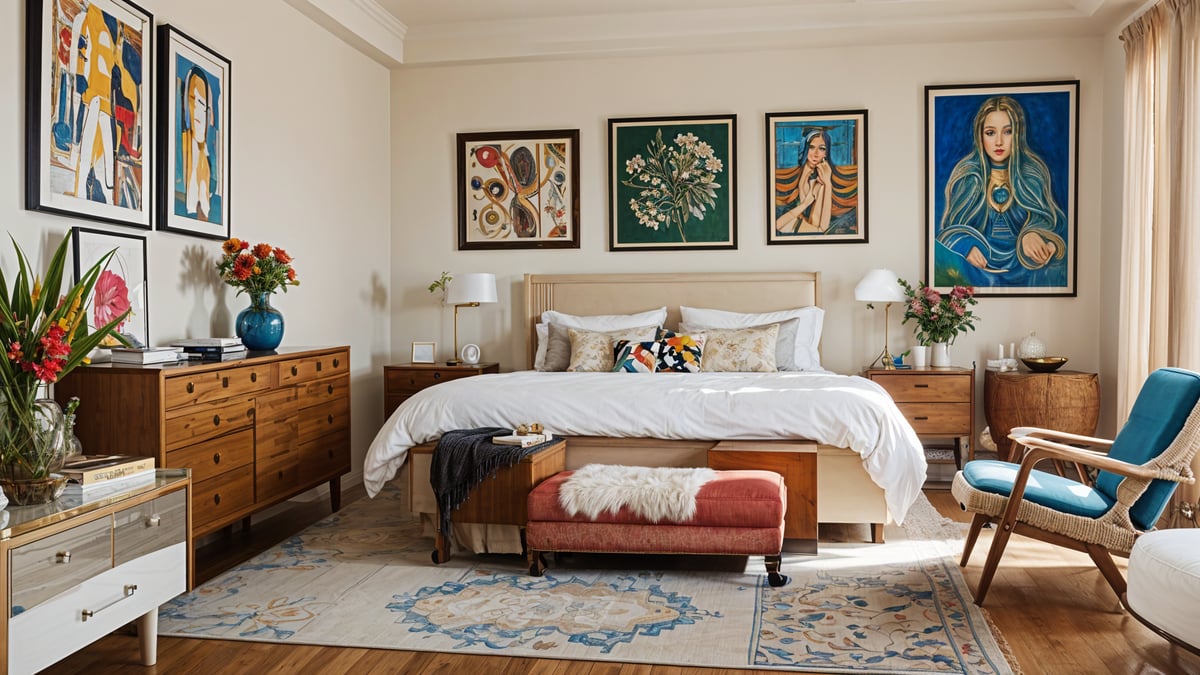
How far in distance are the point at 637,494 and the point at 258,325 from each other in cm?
207

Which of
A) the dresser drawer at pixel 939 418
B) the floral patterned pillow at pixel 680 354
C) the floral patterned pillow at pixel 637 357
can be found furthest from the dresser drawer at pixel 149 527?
the dresser drawer at pixel 939 418

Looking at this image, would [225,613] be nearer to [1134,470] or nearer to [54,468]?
[54,468]

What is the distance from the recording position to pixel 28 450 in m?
2.60

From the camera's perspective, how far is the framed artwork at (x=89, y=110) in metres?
3.37

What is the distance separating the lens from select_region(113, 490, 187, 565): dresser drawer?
274 cm

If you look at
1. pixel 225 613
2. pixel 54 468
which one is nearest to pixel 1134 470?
pixel 225 613

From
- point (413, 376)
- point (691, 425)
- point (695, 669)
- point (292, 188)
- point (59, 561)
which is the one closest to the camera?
point (59, 561)

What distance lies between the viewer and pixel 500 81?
Answer: 6.57 meters

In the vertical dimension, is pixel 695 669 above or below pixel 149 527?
below

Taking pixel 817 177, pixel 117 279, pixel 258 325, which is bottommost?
pixel 258 325

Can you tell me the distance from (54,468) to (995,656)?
2935mm

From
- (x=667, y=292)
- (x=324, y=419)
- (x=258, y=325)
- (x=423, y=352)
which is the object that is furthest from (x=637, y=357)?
(x=258, y=325)

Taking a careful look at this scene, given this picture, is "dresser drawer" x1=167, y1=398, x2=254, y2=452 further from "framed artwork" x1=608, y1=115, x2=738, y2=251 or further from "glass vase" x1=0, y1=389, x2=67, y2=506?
"framed artwork" x1=608, y1=115, x2=738, y2=251

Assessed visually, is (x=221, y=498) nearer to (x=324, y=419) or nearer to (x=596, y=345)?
(x=324, y=419)
